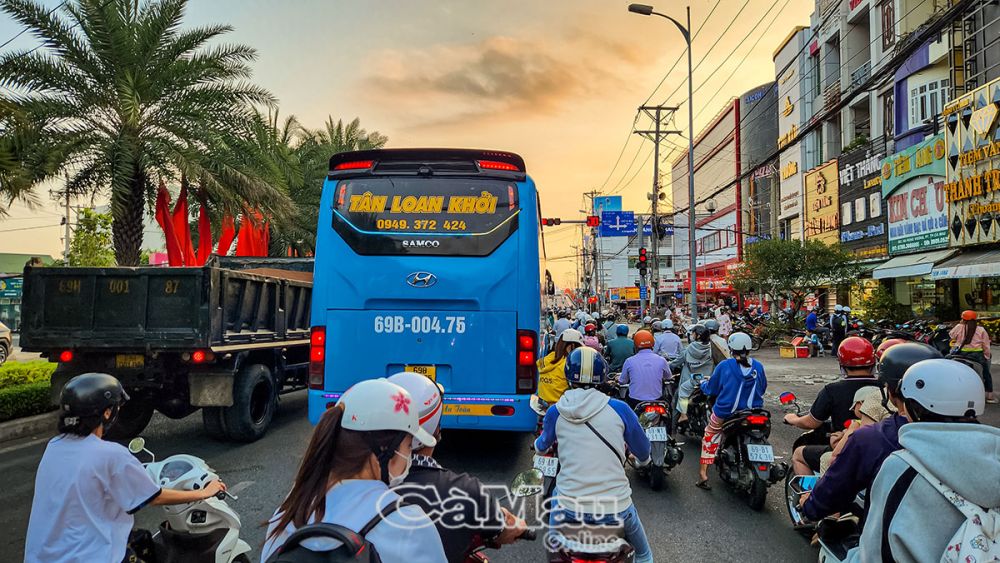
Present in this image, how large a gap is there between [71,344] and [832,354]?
21.6 meters

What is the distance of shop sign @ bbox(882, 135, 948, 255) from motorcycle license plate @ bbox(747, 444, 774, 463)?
2075cm

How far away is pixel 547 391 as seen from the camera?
7094 millimetres

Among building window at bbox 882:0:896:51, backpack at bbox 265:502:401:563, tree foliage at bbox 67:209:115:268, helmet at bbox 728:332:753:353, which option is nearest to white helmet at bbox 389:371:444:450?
backpack at bbox 265:502:401:563

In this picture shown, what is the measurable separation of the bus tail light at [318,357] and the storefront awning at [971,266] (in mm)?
18323

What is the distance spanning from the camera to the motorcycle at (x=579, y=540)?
3088 mm

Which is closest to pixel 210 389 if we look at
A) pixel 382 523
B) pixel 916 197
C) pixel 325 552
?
pixel 382 523

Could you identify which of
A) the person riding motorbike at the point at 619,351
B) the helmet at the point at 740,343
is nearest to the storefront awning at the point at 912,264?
the person riding motorbike at the point at 619,351

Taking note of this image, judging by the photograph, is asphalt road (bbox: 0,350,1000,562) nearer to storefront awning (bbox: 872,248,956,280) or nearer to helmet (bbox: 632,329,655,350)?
helmet (bbox: 632,329,655,350)

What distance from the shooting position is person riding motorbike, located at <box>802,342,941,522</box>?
9.48 feet

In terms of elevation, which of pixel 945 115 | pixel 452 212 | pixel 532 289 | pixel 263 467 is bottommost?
pixel 263 467

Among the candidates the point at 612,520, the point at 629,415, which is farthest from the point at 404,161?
the point at 612,520

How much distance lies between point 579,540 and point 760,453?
10.1 feet

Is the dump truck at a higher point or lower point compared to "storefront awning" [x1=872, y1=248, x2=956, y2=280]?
lower

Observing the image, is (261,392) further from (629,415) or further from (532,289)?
(629,415)
